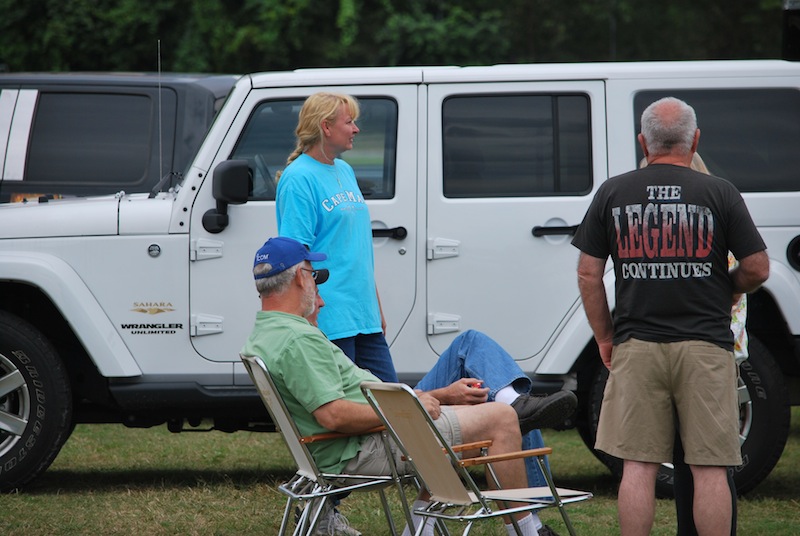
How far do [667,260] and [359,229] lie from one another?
1441 mm

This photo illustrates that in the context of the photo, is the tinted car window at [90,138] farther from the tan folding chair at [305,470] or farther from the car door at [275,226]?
the tan folding chair at [305,470]

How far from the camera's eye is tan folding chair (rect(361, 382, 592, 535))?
12.0ft

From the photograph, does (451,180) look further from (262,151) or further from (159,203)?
(159,203)

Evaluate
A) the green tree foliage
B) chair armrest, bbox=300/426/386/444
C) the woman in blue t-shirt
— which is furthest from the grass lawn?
the green tree foliage

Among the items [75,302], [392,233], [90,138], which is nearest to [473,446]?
[392,233]

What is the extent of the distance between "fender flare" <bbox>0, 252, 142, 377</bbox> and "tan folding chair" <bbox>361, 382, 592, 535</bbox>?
2.15 m

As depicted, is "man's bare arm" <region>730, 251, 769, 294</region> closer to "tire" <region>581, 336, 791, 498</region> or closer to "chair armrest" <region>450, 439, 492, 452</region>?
"chair armrest" <region>450, 439, 492, 452</region>

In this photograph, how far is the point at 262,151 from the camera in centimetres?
570

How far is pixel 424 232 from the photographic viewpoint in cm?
560

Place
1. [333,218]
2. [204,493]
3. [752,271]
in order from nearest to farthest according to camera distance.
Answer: [752,271], [333,218], [204,493]

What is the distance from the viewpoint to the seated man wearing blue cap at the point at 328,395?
4008mm

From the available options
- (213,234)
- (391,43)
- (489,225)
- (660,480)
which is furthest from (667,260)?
(391,43)

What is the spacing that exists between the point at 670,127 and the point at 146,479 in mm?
3784

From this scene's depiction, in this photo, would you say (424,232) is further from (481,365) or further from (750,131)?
(750,131)
